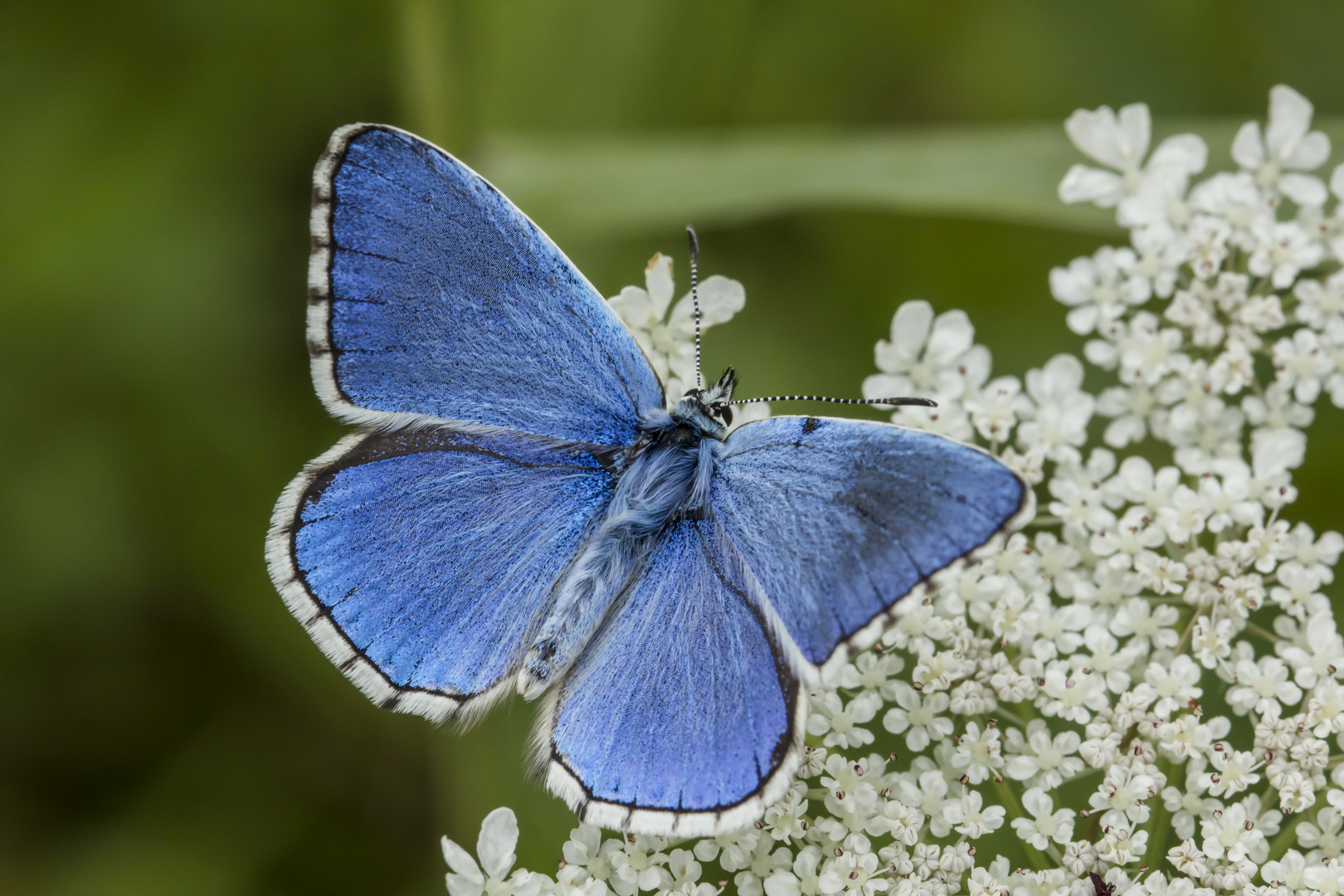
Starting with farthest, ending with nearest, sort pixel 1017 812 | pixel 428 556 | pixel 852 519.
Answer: pixel 1017 812, pixel 428 556, pixel 852 519

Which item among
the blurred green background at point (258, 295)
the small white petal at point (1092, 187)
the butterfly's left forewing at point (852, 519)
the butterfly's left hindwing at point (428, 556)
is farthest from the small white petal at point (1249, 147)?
the butterfly's left hindwing at point (428, 556)

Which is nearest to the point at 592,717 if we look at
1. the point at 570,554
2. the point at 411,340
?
the point at 570,554

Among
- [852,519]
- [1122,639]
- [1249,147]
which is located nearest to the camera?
[852,519]

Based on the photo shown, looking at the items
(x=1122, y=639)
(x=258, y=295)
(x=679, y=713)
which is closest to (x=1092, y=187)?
(x=1122, y=639)

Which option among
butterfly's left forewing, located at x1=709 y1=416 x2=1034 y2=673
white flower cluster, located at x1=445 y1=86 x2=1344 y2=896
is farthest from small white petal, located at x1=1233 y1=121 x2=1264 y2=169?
butterfly's left forewing, located at x1=709 y1=416 x2=1034 y2=673

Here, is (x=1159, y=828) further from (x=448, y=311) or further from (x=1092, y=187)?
(x=448, y=311)

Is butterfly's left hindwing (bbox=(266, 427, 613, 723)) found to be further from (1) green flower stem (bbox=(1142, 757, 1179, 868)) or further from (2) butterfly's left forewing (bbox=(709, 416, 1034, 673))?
(1) green flower stem (bbox=(1142, 757, 1179, 868))
